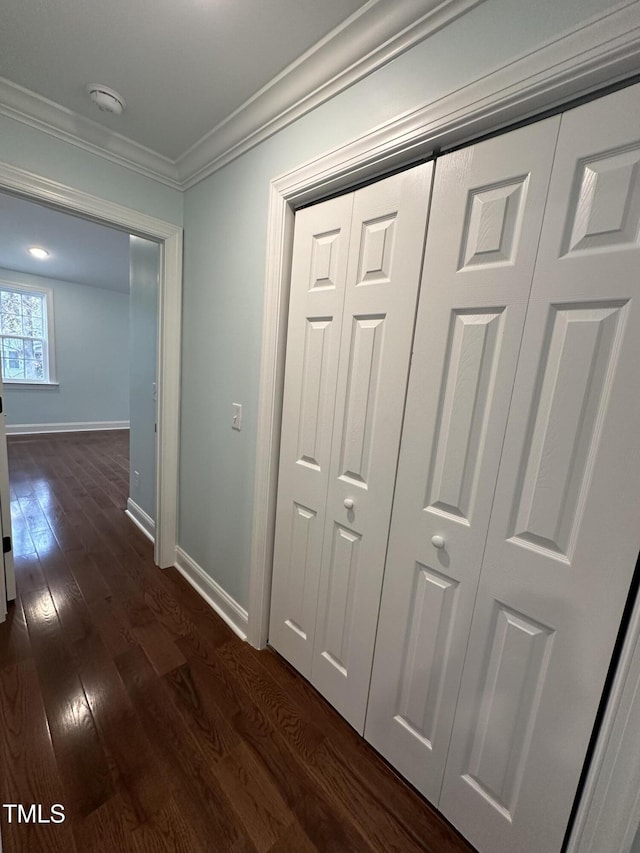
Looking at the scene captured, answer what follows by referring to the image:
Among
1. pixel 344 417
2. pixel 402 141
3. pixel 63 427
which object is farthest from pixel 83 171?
pixel 63 427

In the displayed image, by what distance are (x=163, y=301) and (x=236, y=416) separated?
94 centimetres

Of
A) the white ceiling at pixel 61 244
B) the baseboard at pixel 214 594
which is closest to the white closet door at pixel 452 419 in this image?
the baseboard at pixel 214 594

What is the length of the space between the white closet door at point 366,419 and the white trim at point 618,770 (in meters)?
0.62

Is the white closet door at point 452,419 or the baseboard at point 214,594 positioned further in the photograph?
the baseboard at point 214,594

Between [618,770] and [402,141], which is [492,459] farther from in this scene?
[402,141]

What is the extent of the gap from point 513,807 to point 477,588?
23.5 inches

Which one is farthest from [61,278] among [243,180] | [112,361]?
[243,180]

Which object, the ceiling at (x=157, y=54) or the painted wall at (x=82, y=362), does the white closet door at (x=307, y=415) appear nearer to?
the ceiling at (x=157, y=54)

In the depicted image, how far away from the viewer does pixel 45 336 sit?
5.39 meters

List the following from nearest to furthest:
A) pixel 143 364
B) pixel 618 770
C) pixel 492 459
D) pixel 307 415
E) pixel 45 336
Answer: pixel 618 770
pixel 492 459
pixel 307 415
pixel 143 364
pixel 45 336

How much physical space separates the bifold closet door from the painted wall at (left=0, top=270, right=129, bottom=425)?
19.6 ft

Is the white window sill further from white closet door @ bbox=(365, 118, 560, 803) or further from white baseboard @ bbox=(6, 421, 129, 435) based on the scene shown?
white closet door @ bbox=(365, 118, 560, 803)

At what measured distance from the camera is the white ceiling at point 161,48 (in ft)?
3.38

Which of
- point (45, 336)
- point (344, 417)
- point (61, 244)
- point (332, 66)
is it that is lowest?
point (344, 417)
